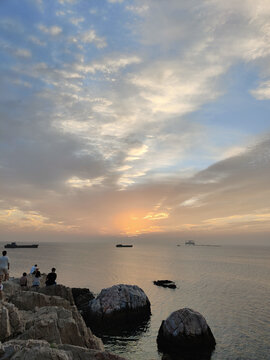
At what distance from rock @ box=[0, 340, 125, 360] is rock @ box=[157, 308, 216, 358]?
54.6 feet

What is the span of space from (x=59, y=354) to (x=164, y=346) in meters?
19.0

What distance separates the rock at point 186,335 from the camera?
2270 cm

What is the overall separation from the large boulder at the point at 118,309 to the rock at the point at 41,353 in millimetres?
22820

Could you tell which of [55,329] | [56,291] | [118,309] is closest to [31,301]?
[56,291]

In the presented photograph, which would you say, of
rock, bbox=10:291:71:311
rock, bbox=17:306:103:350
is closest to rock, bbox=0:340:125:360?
rock, bbox=17:306:103:350

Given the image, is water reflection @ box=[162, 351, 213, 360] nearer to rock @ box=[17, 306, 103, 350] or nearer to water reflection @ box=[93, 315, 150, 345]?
water reflection @ box=[93, 315, 150, 345]

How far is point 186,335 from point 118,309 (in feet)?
35.5

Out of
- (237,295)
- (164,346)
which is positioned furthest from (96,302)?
(237,295)

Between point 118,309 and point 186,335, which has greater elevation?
point 118,309

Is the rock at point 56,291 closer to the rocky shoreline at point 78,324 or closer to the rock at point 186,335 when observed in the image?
the rocky shoreline at point 78,324

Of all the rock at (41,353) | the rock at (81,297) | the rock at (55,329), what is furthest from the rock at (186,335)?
the rock at (81,297)

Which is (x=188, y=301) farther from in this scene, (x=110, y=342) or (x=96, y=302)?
(x=110, y=342)

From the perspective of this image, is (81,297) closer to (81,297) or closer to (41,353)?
(81,297)

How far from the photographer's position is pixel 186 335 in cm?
2284
